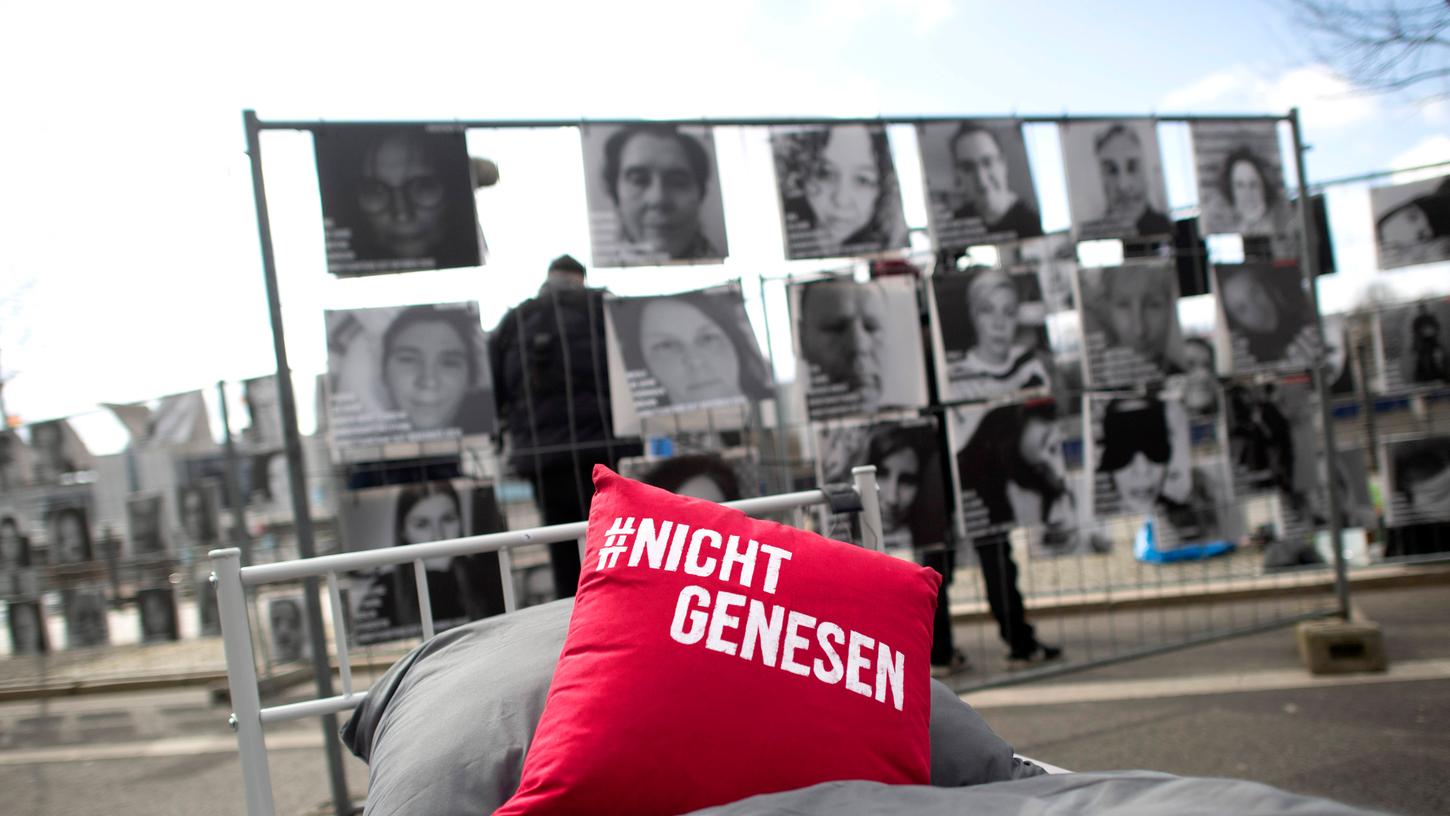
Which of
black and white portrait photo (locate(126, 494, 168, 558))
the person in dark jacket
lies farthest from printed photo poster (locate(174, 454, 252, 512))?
the person in dark jacket

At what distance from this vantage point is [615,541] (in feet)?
4.39

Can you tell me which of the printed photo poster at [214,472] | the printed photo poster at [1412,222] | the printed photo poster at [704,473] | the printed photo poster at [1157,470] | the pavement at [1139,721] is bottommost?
the pavement at [1139,721]

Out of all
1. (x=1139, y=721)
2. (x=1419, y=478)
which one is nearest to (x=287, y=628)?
(x=1139, y=721)

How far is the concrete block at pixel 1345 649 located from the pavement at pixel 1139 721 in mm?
54

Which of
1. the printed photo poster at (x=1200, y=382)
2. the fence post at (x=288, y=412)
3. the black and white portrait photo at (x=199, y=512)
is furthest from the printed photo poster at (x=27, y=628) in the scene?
the printed photo poster at (x=1200, y=382)

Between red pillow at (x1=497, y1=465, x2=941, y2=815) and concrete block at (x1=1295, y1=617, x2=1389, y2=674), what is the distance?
9.74 ft

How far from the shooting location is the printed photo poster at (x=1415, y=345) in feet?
13.6

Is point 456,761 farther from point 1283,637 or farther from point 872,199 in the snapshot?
point 1283,637

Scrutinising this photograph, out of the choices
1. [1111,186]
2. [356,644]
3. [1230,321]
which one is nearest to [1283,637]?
[1230,321]

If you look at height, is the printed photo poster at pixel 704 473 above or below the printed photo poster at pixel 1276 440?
above

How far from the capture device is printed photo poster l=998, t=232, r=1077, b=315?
349 cm

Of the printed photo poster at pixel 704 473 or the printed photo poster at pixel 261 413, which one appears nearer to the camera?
the printed photo poster at pixel 704 473

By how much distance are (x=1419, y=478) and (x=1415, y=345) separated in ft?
1.93

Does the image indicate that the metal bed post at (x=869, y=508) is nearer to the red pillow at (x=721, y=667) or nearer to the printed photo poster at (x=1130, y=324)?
the red pillow at (x=721, y=667)
